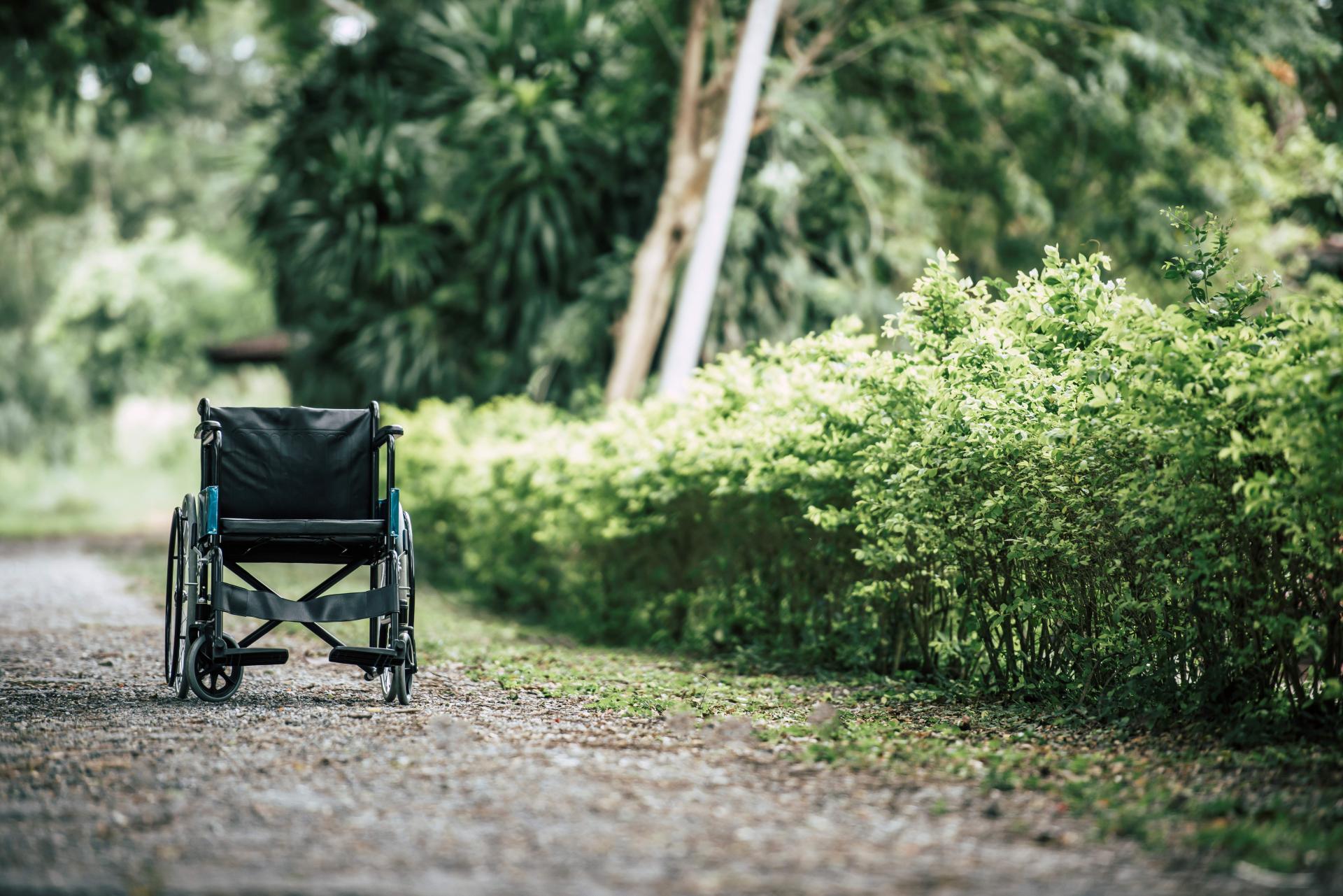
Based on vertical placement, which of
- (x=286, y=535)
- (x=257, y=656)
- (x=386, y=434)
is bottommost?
(x=257, y=656)

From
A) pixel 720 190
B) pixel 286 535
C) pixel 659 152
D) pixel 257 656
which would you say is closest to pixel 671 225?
pixel 720 190

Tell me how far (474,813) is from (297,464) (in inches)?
109

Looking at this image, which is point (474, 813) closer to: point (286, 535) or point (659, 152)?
point (286, 535)

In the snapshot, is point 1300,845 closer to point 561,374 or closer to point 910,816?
point 910,816

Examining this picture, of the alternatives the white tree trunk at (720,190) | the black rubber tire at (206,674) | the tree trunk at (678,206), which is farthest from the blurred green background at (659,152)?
the black rubber tire at (206,674)

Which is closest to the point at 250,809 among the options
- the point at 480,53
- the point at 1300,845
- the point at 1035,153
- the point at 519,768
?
the point at 519,768

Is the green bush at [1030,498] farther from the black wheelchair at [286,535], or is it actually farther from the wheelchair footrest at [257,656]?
the wheelchair footrest at [257,656]

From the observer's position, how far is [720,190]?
543 inches

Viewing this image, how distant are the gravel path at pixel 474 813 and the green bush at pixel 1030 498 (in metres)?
1.44

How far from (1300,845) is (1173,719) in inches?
72.1

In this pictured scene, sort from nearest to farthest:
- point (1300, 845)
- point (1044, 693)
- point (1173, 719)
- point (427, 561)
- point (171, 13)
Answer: point (1300, 845) → point (1173, 719) → point (1044, 693) → point (427, 561) → point (171, 13)

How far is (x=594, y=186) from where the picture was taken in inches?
683

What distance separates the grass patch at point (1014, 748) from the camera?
12.1 feet

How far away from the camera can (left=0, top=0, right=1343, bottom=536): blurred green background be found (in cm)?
1622
